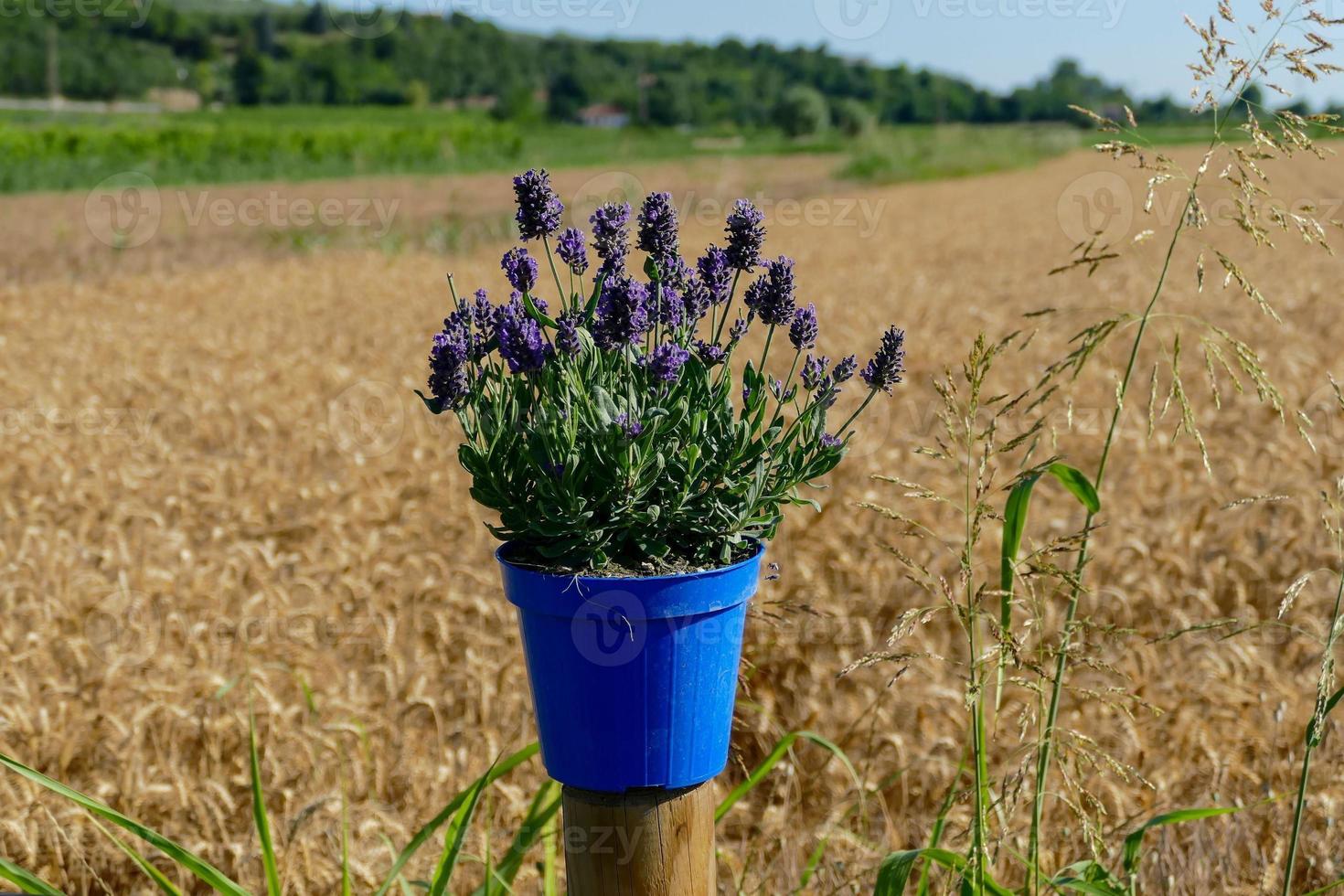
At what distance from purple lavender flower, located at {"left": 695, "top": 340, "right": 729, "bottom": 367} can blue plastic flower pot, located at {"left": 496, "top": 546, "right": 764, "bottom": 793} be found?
1.08 ft

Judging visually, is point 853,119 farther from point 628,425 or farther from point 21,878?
point 21,878

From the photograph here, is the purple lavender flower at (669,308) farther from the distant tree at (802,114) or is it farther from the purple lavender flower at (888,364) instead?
Result: the distant tree at (802,114)

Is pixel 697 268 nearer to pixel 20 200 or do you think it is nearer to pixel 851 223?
pixel 851 223

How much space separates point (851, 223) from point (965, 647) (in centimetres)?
1919

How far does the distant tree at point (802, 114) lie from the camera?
81.2 metres

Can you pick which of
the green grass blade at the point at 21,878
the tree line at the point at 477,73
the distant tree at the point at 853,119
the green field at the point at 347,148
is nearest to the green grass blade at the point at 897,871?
the green grass blade at the point at 21,878

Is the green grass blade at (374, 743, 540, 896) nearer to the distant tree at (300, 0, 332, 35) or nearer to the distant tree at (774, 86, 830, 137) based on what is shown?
the distant tree at (774, 86, 830, 137)

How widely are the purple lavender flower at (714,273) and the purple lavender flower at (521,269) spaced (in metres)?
0.28

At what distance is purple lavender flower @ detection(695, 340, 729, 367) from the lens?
6.33 ft

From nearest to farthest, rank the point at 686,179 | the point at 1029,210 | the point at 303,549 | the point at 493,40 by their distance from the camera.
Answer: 1. the point at 303,549
2. the point at 1029,210
3. the point at 686,179
4. the point at 493,40

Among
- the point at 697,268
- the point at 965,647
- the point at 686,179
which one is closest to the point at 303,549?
the point at 965,647

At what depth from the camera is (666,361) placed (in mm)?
1749

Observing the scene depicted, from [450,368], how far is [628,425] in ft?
0.92

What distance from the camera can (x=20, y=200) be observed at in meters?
31.3
